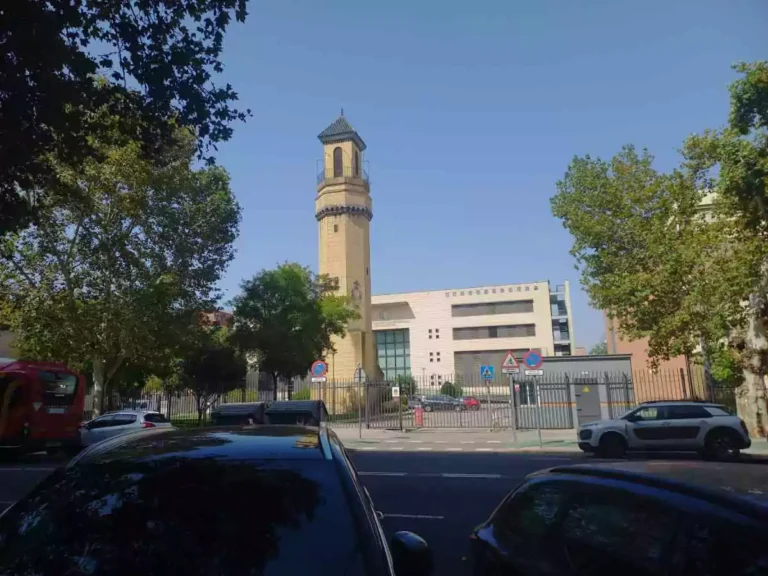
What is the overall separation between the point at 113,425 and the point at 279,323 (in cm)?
1533

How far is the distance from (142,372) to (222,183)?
48.8 feet

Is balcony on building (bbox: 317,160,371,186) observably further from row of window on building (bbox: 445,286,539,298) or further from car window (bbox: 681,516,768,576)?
car window (bbox: 681,516,768,576)

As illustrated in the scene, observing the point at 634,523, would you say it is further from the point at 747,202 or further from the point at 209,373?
the point at 209,373

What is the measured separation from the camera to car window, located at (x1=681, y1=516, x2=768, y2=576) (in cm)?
207

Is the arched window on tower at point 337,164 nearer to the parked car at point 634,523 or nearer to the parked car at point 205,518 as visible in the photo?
the parked car at point 634,523

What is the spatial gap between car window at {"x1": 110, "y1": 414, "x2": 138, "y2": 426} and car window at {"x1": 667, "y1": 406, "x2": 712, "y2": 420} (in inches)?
654

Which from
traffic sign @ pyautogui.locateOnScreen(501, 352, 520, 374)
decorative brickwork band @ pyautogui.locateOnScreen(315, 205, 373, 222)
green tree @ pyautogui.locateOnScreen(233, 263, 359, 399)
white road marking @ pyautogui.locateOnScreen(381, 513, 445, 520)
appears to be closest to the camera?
white road marking @ pyautogui.locateOnScreen(381, 513, 445, 520)

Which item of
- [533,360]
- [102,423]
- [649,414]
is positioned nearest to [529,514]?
[649,414]

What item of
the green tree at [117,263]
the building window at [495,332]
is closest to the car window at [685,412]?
the green tree at [117,263]

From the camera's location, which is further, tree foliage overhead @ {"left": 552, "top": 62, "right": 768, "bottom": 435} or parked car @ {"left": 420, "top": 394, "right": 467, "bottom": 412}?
parked car @ {"left": 420, "top": 394, "right": 467, "bottom": 412}

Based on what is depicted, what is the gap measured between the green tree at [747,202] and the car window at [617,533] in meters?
18.1

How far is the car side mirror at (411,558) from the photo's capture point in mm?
2625

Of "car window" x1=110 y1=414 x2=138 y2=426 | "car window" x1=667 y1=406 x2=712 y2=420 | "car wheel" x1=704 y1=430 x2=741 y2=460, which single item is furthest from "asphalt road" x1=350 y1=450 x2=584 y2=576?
"car window" x1=110 y1=414 x2=138 y2=426

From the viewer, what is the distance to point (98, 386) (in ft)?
87.8
